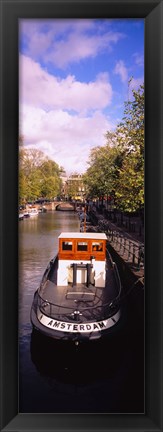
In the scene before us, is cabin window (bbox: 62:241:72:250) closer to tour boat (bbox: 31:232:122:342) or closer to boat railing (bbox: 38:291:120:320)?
tour boat (bbox: 31:232:122:342)

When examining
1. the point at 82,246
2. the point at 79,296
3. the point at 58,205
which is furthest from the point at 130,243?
the point at 58,205

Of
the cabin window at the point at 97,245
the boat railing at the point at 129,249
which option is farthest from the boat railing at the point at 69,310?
the boat railing at the point at 129,249

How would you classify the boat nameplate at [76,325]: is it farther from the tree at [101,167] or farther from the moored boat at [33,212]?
the moored boat at [33,212]

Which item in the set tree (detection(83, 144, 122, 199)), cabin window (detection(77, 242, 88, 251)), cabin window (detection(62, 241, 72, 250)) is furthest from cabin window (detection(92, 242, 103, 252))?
tree (detection(83, 144, 122, 199))

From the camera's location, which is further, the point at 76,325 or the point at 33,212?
the point at 33,212

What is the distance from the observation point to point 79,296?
7.22 meters

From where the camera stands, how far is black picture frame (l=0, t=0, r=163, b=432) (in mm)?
2629

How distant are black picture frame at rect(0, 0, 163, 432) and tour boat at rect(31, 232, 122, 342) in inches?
132

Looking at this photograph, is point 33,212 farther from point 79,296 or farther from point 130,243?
point 79,296
